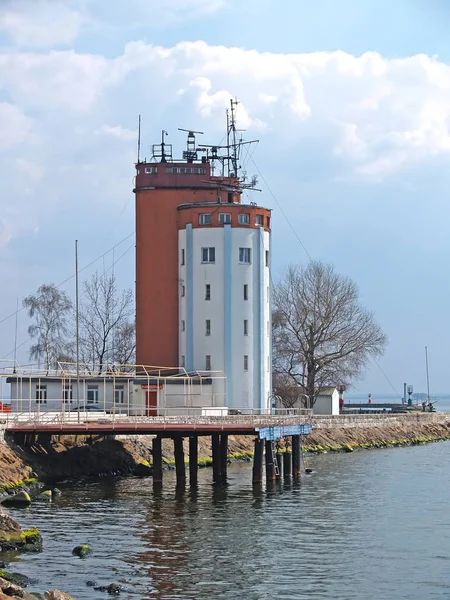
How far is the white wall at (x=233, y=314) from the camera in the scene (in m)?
79.0

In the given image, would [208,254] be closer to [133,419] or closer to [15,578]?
[133,419]

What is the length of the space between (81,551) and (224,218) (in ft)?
147

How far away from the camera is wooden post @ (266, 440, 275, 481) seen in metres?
59.9

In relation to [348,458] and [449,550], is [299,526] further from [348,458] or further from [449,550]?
[348,458]

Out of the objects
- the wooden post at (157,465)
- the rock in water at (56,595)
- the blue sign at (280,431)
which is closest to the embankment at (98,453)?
the wooden post at (157,465)

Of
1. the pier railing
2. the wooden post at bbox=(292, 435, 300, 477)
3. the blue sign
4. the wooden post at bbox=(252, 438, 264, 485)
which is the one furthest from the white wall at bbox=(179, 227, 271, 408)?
the wooden post at bbox=(252, 438, 264, 485)

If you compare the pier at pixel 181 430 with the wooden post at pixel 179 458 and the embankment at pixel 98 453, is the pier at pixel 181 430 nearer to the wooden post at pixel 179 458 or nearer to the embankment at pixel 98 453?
the wooden post at pixel 179 458

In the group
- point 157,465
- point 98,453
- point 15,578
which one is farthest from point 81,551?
point 98,453

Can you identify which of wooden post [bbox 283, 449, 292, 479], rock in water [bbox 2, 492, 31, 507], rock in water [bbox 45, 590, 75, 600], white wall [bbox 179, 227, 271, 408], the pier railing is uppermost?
white wall [bbox 179, 227, 271, 408]

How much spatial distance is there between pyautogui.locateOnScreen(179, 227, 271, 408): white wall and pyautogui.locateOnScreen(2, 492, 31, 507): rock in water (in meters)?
30.3

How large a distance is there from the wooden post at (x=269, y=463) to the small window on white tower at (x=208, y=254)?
22278 millimetres

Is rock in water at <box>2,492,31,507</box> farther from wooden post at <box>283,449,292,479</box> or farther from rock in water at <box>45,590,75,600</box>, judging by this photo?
wooden post at <box>283,449,292,479</box>

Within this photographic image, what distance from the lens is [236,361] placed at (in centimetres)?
7900

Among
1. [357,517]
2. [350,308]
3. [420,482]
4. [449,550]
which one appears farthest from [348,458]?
[449,550]
